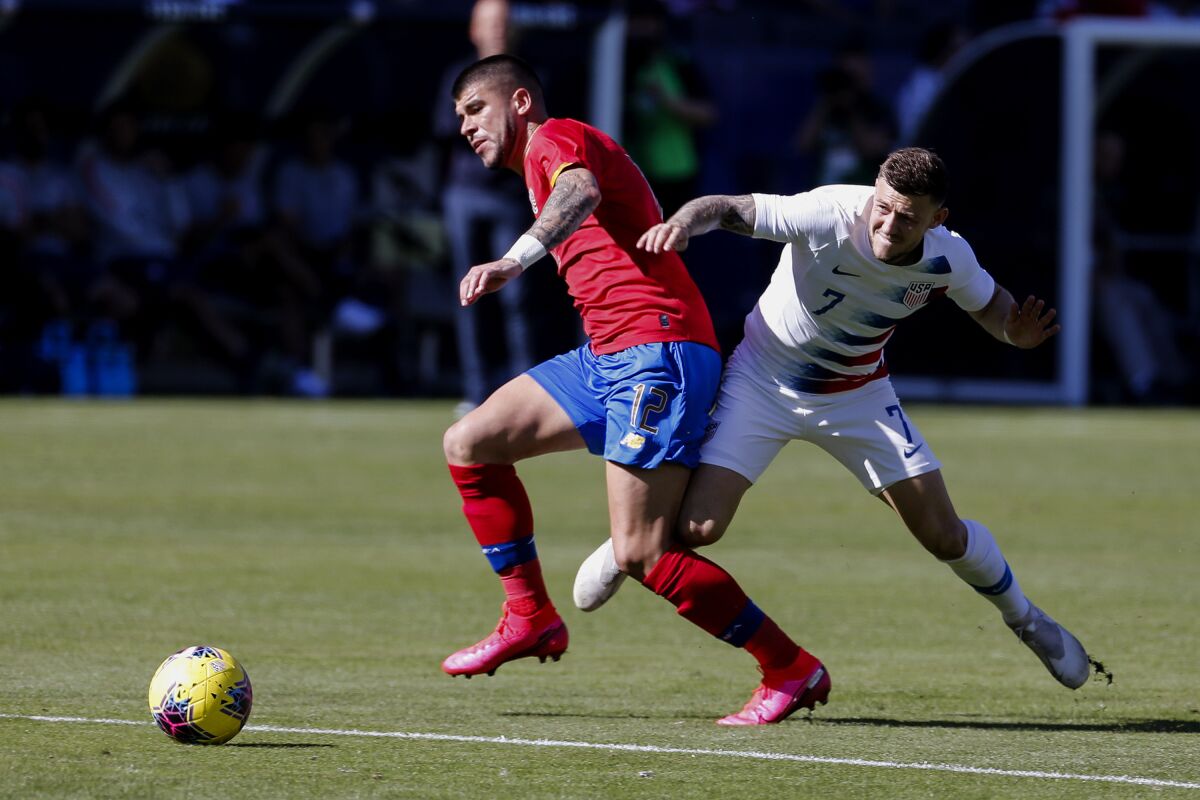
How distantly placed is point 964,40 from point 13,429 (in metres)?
9.44

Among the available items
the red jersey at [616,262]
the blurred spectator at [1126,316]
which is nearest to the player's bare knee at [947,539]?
Result: the red jersey at [616,262]

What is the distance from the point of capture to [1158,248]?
2098cm

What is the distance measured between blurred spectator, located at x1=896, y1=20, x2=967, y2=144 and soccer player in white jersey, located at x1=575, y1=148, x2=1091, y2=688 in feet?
39.6

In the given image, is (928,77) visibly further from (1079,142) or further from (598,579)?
(598,579)

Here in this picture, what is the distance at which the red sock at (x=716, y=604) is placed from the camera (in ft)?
22.5

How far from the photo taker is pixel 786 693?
6.90 m

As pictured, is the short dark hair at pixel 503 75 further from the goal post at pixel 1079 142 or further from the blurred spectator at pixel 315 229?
the goal post at pixel 1079 142

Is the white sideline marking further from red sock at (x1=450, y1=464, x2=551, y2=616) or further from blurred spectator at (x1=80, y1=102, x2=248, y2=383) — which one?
blurred spectator at (x1=80, y1=102, x2=248, y2=383)

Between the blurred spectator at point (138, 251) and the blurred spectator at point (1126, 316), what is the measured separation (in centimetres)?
818

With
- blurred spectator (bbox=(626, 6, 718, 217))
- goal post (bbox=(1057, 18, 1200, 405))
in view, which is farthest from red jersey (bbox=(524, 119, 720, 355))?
goal post (bbox=(1057, 18, 1200, 405))

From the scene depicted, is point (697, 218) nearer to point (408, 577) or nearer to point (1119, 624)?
point (1119, 624)

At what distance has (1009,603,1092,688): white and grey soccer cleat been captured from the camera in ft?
24.0

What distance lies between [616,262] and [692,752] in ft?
5.90

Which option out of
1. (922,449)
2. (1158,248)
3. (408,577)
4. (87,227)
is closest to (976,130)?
(1158,248)
